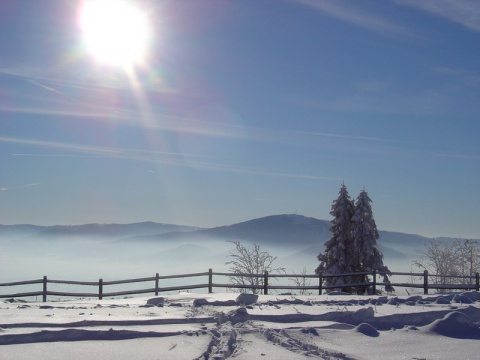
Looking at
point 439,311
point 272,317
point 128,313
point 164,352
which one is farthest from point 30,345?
point 439,311

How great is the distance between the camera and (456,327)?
11.2 meters

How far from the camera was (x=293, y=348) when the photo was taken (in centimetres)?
942

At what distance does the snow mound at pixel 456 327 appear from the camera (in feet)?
35.8

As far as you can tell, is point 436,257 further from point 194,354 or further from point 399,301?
point 194,354

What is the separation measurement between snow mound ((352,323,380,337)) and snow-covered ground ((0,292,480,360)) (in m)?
0.02

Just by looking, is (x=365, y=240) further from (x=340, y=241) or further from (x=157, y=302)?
(x=157, y=302)

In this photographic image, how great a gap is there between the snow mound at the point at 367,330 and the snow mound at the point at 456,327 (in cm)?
107

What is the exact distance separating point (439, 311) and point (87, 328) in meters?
8.21

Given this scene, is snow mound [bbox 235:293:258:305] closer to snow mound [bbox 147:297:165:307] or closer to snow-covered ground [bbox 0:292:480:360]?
snow-covered ground [bbox 0:292:480:360]

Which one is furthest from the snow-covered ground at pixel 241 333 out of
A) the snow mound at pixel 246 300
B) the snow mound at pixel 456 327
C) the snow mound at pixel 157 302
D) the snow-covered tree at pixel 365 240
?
the snow-covered tree at pixel 365 240

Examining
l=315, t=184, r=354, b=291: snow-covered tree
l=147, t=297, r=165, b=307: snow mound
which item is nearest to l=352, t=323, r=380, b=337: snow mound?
l=147, t=297, r=165, b=307: snow mound

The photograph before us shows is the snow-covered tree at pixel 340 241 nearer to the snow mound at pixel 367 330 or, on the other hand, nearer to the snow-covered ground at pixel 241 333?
the snow-covered ground at pixel 241 333

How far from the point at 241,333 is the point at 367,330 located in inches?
102

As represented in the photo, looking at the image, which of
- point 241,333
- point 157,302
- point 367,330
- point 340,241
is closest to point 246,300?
point 157,302
